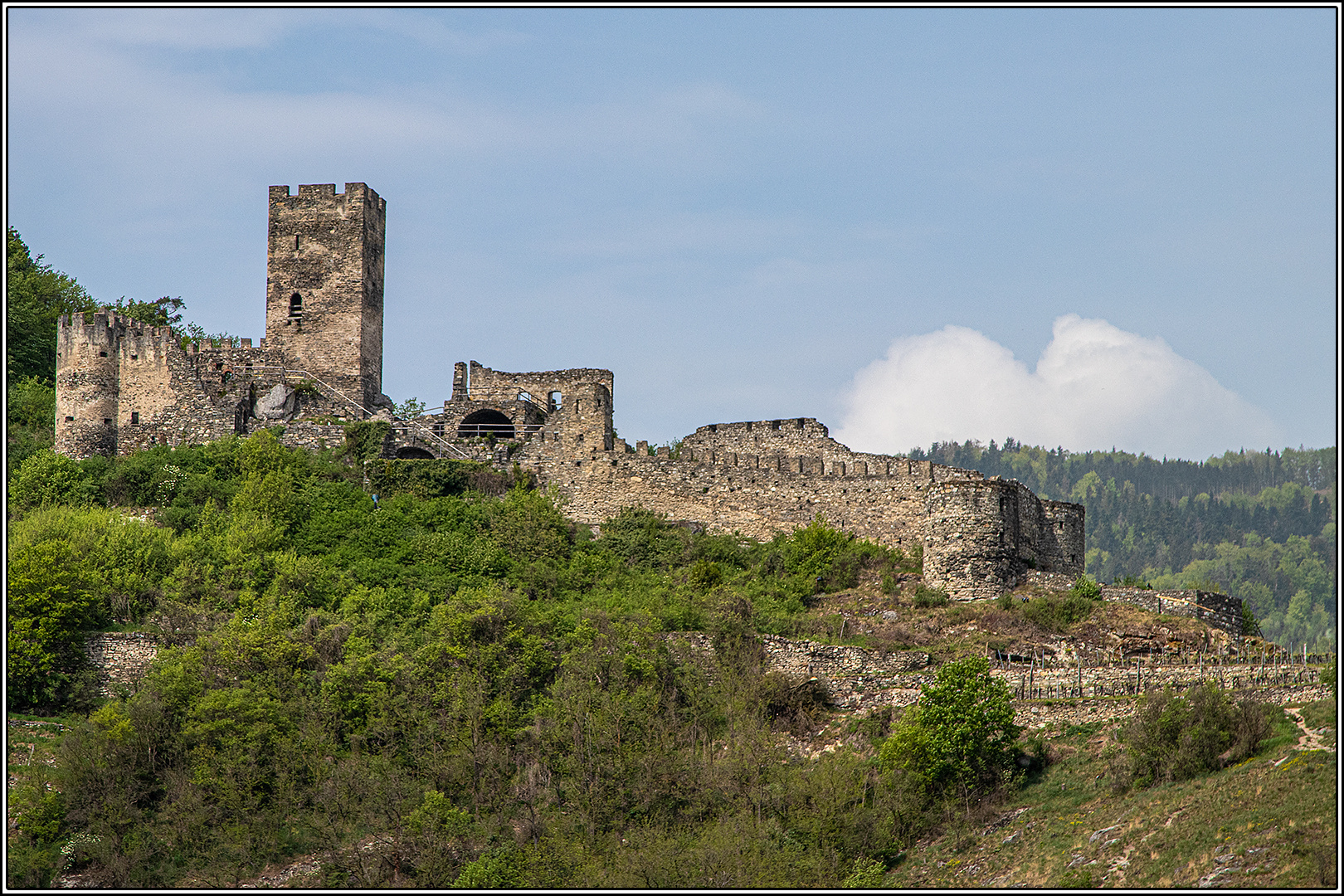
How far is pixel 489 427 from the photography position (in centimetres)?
5259

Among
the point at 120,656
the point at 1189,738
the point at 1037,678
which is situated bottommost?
the point at 1189,738

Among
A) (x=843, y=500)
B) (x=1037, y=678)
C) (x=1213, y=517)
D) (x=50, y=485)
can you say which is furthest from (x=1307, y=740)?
(x=1213, y=517)

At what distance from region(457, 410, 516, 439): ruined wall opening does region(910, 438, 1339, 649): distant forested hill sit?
71696mm

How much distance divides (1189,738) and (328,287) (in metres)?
32.0

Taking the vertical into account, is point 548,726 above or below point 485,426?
below

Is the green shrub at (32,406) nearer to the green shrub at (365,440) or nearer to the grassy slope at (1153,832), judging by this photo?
the green shrub at (365,440)

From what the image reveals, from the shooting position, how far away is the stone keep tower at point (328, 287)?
54.2m

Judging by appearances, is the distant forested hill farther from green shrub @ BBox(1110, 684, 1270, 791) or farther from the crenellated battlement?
green shrub @ BBox(1110, 684, 1270, 791)

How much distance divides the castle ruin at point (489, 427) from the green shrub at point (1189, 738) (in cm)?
917

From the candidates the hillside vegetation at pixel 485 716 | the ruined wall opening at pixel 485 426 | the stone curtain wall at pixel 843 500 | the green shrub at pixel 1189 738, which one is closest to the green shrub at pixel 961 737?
the hillside vegetation at pixel 485 716

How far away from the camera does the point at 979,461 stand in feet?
535

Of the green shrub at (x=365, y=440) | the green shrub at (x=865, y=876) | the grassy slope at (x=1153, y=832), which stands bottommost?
the green shrub at (x=865, y=876)

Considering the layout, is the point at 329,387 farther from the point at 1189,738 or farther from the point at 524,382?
the point at 1189,738

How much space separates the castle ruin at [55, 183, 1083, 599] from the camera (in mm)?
43969
